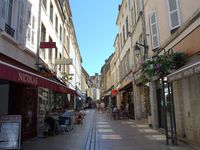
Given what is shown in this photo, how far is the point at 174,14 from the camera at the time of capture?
11.2m

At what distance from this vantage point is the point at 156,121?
Result: 49.1 feet

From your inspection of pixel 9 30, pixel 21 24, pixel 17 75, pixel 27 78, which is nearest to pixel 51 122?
pixel 21 24

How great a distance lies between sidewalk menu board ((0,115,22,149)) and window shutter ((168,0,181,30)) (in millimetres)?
7023

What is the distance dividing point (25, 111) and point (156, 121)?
22.9 ft

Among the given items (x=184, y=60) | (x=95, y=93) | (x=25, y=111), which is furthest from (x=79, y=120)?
(x=95, y=93)

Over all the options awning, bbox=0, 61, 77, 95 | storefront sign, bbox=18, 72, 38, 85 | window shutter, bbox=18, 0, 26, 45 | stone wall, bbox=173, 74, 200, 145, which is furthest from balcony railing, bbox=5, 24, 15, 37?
stone wall, bbox=173, 74, 200, 145

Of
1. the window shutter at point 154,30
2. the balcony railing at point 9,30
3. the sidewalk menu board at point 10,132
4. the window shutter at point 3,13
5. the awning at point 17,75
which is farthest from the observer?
the window shutter at point 154,30

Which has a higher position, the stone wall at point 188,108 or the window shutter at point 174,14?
the window shutter at point 174,14

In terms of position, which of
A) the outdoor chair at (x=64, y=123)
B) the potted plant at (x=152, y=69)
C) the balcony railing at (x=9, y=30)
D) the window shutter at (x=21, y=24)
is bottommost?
the outdoor chair at (x=64, y=123)

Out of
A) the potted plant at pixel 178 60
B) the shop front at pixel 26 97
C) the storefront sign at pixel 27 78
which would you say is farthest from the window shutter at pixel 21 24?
the potted plant at pixel 178 60

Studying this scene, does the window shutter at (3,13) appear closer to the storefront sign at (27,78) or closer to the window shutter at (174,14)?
the storefront sign at (27,78)

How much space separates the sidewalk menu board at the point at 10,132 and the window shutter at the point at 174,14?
7023 millimetres

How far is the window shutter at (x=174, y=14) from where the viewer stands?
1092 cm

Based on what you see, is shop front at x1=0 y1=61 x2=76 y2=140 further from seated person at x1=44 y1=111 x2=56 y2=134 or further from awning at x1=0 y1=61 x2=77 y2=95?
seated person at x1=44 y1=111 x2=56 y2=134
